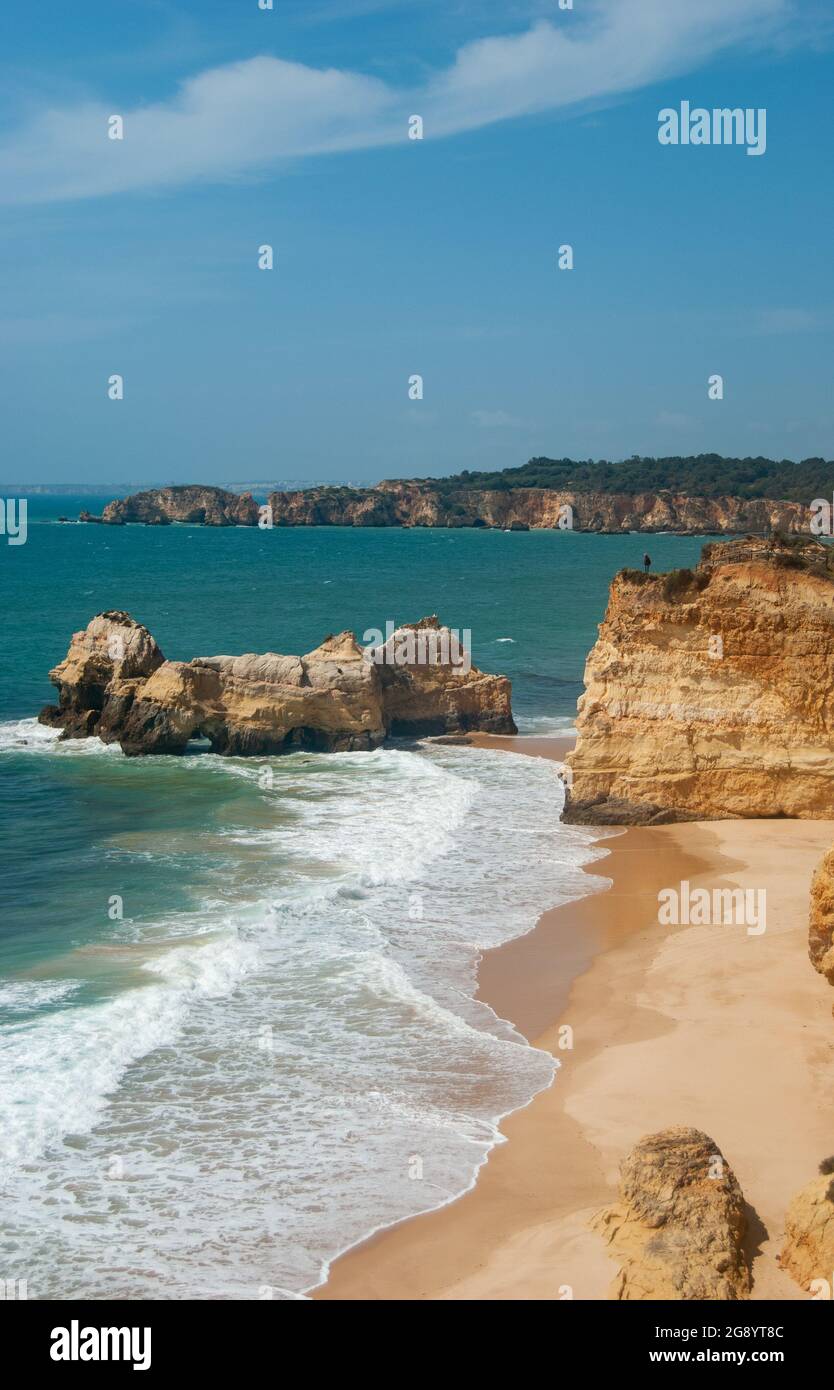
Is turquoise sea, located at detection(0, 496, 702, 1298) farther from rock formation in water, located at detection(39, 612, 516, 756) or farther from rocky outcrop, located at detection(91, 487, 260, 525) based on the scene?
rocky outcrop, located at detection(91, 487, 260, 525)

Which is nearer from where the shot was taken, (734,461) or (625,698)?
(625,698)

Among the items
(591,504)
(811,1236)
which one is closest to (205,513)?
(591,504)

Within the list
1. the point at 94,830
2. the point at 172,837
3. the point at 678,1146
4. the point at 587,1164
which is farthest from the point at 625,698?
the point at 678,1146

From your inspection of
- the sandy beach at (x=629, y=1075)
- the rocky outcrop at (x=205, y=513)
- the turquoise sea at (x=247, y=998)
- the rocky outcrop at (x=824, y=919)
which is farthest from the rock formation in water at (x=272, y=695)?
the rocky outcrop at (x=205, y=513)

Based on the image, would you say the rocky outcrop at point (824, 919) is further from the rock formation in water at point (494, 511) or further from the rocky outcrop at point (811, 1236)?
the rock formation in water at point (494, 511)

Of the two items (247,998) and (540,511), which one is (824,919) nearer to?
(247,998)
